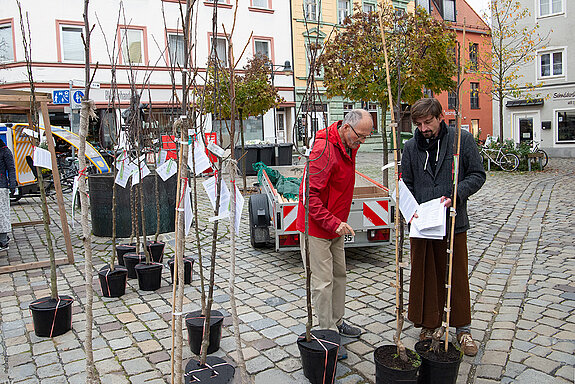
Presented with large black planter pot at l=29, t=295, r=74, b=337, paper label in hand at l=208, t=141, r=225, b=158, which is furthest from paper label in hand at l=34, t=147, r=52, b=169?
paper label in hand at l=208, t=141, r=225, b=158

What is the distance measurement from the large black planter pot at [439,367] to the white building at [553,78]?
971 inches

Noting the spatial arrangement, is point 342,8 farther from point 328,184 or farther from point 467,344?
point 467,344

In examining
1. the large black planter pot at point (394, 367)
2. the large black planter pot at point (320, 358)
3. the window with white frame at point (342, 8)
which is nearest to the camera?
the large black planter pot at point (394, 367)

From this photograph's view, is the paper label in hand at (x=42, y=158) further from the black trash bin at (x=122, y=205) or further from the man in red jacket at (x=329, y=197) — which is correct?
the man in red jacket at (x=329, y=197)

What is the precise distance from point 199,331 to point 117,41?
21747 mm

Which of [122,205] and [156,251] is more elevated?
[122,205]

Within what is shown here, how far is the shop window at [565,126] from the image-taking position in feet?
79.4

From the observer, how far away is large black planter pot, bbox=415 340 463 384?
2869 mm

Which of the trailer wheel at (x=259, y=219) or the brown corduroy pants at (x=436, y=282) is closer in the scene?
the brown corduroy pants at (x=436, y=282)

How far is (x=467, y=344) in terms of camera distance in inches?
141

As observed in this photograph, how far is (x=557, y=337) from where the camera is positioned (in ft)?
12.6

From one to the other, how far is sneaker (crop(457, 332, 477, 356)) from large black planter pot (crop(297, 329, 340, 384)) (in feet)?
3.55

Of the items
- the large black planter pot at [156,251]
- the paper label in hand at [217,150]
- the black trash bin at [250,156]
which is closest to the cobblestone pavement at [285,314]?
the large black planter pot at [156,251]

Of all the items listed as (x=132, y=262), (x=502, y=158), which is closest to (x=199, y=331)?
(x=132, y=262)
